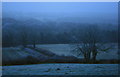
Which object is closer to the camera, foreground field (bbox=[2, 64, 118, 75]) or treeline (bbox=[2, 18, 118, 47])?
foreground field (bbox=[2, 64, 118, 75])

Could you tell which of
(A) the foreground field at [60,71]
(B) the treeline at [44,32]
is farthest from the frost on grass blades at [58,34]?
(A) the foreground field at [60,71]

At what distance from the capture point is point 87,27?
12.8 feet

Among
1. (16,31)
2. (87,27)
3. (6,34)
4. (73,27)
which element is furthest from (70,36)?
(6,34)

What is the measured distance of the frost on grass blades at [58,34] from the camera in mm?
3836

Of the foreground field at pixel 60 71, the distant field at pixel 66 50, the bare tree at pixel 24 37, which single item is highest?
the bare tree at pixel 24 37

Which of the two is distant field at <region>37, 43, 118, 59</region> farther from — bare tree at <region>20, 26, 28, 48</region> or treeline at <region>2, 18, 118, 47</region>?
bare tree at <region>20, 26, 28, 48</region>

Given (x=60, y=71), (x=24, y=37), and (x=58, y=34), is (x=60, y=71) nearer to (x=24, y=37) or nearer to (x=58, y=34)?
(x=58, y=34)

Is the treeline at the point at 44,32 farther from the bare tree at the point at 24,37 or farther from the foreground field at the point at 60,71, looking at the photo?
the foreground field at the point at 60,71

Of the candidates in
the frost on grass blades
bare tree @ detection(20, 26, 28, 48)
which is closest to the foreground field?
the frost on grass blades

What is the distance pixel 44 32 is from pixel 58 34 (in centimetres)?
34

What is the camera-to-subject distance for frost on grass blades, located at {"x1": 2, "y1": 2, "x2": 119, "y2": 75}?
384 centimetres

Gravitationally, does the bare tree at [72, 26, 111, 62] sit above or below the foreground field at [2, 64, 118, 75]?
above

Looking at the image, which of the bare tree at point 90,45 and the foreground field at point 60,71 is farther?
the bare tree at point 90,45

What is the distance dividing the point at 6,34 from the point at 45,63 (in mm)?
1162
